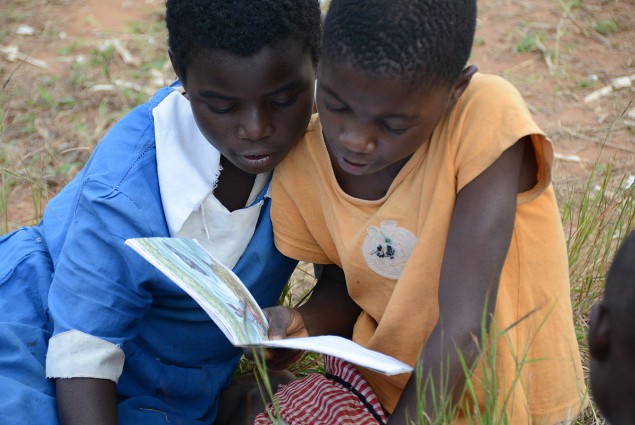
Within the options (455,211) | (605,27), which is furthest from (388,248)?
(605,27)

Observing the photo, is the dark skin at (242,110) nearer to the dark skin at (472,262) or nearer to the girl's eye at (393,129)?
the girl's eye at (393,129)

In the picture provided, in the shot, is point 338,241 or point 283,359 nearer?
point 338,241

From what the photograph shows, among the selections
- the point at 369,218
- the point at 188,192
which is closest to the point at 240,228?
the point at 188,192

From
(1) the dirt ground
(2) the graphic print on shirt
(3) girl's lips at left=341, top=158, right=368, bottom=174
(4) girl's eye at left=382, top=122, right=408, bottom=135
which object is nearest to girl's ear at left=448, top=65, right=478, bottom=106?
(4) girl's eye at left=382, top=122, right=408, bottom=135

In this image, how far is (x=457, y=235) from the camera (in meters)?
1.79

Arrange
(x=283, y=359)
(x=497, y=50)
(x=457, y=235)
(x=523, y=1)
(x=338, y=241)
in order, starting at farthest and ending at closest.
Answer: (x=523, y=1), (x=497, y=50), (x=283, y=359), (x=338, y=241), (x=457, y=235)

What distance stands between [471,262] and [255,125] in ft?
1.81

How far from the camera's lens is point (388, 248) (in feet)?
6.55

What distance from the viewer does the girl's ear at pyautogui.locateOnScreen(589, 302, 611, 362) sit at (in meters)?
1.42

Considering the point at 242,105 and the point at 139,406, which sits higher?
the point at 242,105

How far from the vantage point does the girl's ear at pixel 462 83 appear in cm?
176

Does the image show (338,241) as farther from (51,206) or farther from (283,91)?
(51,206)

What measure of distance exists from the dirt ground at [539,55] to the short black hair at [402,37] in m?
2.18

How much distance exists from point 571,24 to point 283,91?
347 cm
